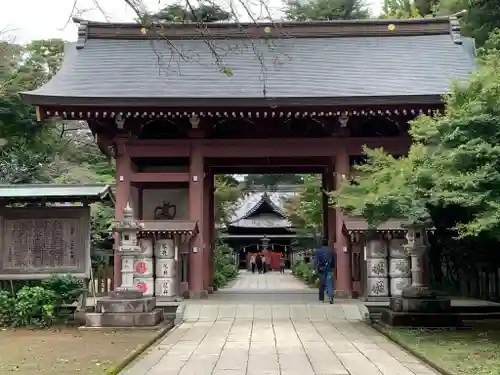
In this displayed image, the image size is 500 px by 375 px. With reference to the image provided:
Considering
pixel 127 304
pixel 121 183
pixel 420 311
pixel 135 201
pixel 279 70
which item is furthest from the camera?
pixel 279 70

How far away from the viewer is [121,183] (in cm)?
1509

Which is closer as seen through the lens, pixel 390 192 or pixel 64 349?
pixel 64 349

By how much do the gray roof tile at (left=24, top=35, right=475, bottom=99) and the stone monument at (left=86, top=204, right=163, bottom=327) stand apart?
388 cm

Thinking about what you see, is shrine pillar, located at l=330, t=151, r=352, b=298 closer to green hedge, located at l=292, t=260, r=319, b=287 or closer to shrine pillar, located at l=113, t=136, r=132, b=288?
shrine pillar, located at l=113, t=136, r=132, b=288

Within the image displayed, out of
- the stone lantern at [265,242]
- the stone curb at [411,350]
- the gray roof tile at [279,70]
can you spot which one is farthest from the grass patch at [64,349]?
the stone lantern at [265,242]

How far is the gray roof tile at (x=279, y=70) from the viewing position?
15.4 meters

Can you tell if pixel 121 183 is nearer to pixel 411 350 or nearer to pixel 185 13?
pixel 411 350

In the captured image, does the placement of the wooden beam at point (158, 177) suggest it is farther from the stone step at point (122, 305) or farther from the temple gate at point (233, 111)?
the stone step at point (122, 305)

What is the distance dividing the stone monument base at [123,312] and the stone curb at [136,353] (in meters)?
0.46

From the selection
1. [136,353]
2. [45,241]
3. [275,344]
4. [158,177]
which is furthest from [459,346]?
[158,177]

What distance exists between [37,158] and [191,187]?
12.6 meters

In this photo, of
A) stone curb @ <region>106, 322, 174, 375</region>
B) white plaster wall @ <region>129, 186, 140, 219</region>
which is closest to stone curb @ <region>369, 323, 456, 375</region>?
stone curb @ <region>106, 322, 174, 375</region>

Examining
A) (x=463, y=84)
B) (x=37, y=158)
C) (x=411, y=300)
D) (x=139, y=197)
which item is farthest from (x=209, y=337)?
(x=37, y=158)

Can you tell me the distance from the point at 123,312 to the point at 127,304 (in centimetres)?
16
